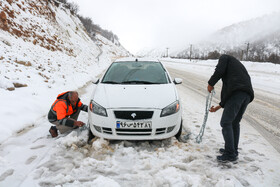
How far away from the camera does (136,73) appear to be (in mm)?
4164

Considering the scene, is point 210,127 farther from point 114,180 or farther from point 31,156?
point 31,156

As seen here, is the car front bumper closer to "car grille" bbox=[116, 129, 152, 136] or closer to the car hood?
"car grille" bbox=[116, 129, 152, 136]

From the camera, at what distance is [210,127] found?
4.16 meters

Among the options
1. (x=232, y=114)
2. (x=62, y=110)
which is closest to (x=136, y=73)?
(x=62, y=110)

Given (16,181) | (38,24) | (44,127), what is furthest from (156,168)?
(38,24)

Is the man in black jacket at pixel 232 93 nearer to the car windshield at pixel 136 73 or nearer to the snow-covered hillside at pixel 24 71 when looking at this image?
the car windshield at pixel 136 73

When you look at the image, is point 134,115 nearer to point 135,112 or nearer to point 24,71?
point 135,112

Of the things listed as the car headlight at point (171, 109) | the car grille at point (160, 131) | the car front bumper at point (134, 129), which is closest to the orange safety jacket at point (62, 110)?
the car front bumper at point (134, 129)

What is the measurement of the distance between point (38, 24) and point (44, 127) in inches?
486

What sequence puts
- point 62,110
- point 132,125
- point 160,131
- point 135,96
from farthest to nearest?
point 62,110, point 135,96, point 160,131, point 132,125

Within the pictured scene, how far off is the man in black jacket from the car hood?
812mm

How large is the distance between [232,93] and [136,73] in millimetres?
2123

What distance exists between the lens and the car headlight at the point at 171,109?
2.97 meters

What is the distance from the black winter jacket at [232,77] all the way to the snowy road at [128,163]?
988 millimetres
